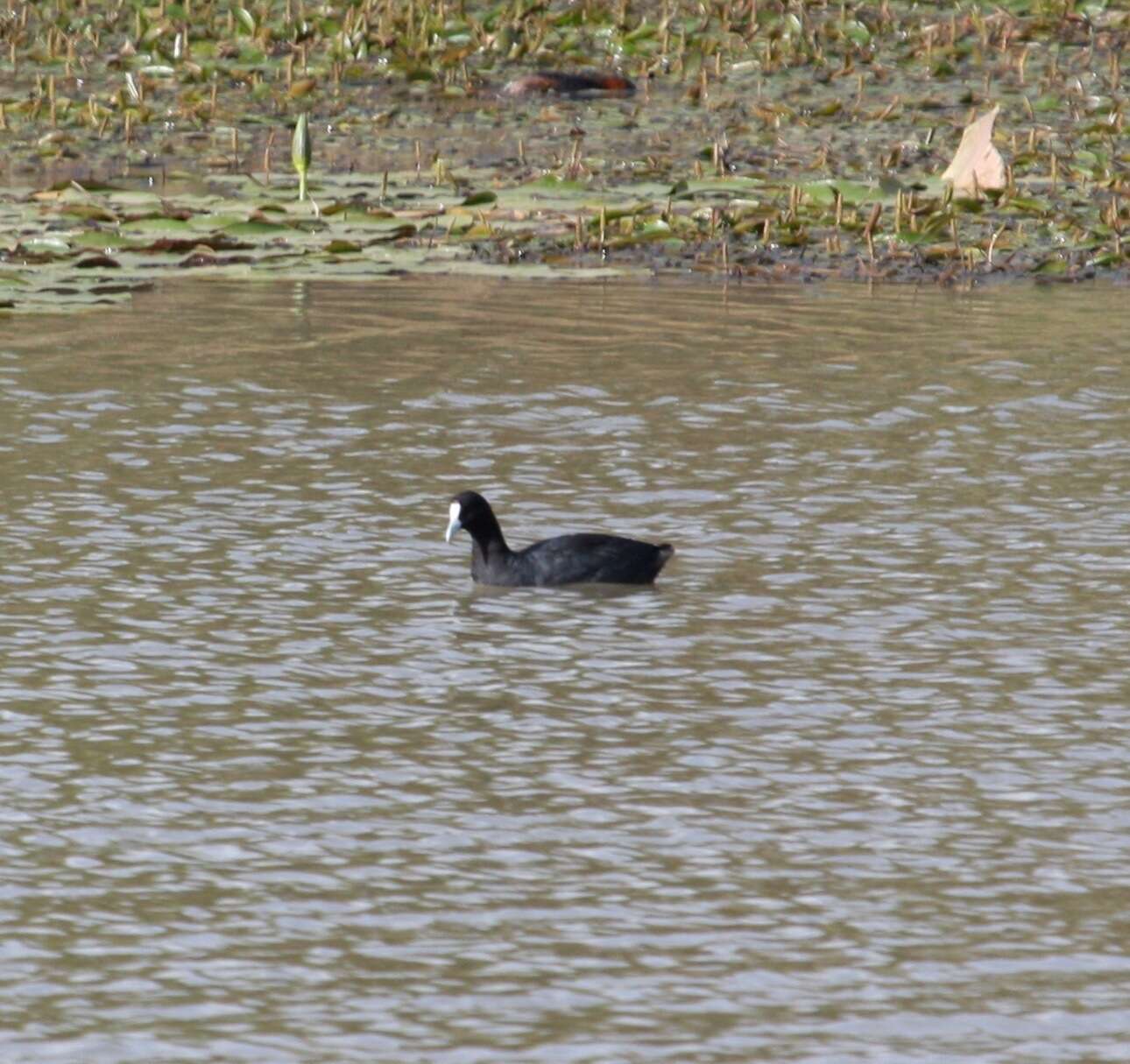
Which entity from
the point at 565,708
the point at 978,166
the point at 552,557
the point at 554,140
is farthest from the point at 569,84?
the point at 565,708

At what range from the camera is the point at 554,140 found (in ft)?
79.6

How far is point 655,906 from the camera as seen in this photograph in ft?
23.6

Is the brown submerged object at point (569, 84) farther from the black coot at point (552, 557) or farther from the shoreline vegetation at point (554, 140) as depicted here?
the black coot at point (552, 557)

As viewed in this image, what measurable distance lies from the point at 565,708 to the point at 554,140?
619 inches

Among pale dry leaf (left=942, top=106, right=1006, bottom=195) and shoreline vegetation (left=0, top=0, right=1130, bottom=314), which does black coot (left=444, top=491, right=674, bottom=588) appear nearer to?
shoreline vegetation (left=0, top=0, right=1130, bottom=314)

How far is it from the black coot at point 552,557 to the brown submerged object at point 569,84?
15.7 meters

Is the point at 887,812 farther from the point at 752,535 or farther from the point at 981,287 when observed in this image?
the point at 981,287

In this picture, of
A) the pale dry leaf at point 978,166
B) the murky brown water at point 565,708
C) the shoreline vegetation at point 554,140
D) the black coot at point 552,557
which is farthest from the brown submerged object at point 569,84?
the black coot at point 552,557

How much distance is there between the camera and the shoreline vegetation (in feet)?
64.7

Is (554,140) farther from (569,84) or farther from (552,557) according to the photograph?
(552,557)

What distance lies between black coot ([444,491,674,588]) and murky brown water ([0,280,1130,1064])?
0.11m

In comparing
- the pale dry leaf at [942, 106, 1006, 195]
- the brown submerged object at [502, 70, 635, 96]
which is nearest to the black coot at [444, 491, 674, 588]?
the pale dry leaf at [942, 106, 1006, 195]

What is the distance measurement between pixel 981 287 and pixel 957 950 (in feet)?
41.9

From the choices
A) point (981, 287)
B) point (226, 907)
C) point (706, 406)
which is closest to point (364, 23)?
point (981, 287)
